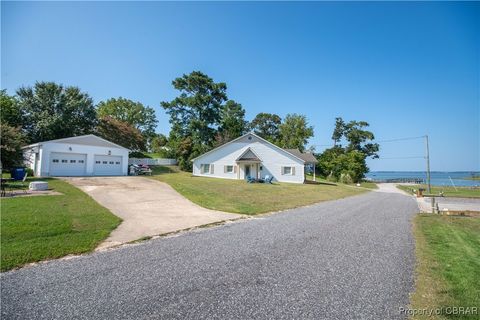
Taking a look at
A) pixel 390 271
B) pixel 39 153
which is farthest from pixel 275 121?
pixel 390 271

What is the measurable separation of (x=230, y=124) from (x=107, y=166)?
2832cm

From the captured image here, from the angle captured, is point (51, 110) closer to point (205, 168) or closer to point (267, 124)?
point (205, 168)

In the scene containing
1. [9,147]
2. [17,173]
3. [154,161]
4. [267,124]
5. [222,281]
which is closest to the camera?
[222,281]

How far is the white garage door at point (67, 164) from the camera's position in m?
24.5

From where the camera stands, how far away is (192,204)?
1392 centimetres

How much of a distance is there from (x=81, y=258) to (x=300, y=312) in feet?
16.5

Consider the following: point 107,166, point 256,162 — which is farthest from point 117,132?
point 256,162

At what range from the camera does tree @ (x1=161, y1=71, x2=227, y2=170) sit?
4556 cm

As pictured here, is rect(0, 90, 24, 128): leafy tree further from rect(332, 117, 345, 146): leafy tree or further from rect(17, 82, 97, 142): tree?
rect(332, 117, 345, 146): leafy tree

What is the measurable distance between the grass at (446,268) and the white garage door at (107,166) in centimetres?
2935

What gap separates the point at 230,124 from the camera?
171 ft

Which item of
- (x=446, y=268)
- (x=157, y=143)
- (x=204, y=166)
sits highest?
(x=157, y=143)

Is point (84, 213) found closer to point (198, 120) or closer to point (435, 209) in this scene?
point (435, 209)

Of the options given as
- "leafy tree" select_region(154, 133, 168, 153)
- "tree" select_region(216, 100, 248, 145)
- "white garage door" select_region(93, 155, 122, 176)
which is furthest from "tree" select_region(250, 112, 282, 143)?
"white garage door" select_region(93, 155, 122, 176)
